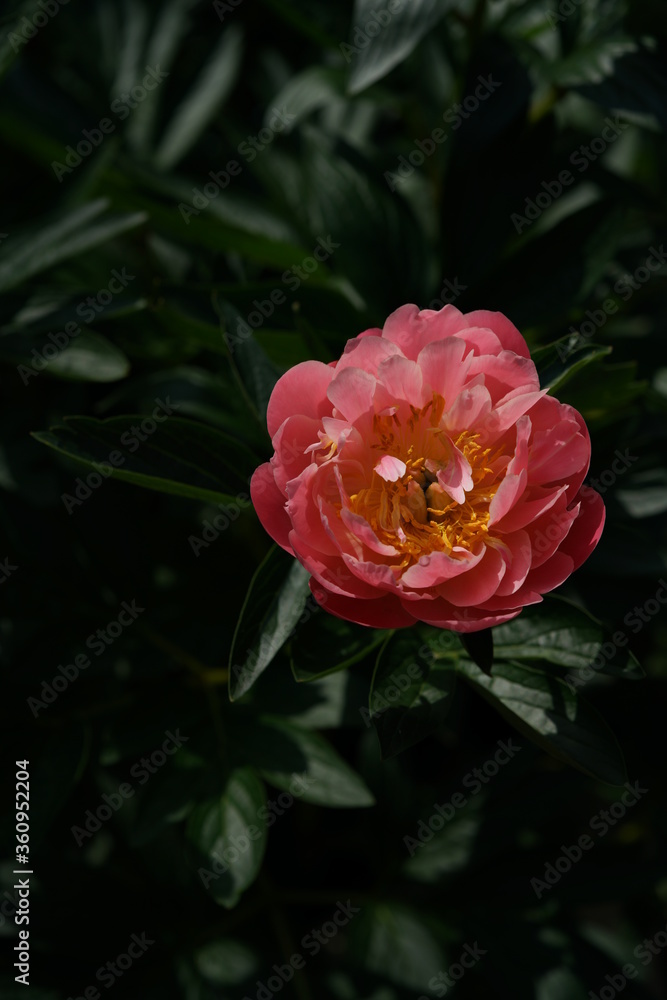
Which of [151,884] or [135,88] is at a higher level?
[135,88]

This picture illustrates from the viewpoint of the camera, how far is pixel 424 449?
89 cm

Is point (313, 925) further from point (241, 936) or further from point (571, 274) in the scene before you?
point (571, 274)

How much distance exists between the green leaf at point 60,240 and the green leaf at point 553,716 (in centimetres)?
76

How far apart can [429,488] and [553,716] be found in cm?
26

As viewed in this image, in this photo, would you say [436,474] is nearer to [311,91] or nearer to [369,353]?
[369,353]

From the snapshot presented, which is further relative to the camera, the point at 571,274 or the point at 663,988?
the point at 663,988

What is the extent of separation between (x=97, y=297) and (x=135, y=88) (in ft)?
2.23

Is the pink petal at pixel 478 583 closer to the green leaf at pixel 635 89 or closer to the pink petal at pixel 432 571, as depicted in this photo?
the pink petal at pixel 432 571

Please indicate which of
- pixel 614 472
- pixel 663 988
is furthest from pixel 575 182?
pixel 663 988

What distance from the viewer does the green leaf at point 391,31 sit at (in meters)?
1.06

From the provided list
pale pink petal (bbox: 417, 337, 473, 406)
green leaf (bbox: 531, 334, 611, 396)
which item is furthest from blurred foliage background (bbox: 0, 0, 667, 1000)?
pale pink petal (bbox: 417, 337, 473, 406)

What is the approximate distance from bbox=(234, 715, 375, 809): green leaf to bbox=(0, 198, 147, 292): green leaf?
688 mm

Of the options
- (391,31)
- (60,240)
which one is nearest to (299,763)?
(60,240)

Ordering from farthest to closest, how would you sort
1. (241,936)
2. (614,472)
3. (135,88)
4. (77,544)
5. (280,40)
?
(280,40)
(135,88)
(241,936)
(77,544)
(614,472)
